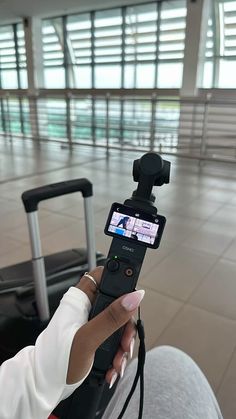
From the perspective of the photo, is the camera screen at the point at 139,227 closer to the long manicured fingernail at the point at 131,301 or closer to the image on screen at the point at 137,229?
the image on screen at the point at 137,229

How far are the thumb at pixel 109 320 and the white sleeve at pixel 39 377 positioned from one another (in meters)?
0.03

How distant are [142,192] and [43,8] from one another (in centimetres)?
921

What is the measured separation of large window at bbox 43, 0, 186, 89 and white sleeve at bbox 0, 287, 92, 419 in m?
7.58

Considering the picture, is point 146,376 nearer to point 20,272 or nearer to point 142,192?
point 142,192

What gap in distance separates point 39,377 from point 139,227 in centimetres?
25

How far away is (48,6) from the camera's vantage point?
7871mm

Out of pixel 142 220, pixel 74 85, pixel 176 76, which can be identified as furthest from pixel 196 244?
pixel 74 85

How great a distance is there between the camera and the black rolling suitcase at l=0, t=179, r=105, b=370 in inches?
47.7

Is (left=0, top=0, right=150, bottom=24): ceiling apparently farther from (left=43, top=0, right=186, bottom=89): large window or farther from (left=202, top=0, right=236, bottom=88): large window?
(left=202, top=0, right=236, bottom=88): large window

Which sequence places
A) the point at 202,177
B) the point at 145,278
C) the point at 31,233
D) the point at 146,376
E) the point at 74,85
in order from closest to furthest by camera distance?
the point at 146,376
the point at 31,233
the point at 145,278
the point at 202,177
the point at 74,85

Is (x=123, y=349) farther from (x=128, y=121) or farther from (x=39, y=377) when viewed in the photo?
(x=128, y=121)

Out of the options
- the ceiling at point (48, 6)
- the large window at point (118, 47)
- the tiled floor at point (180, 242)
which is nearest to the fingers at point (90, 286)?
the tiled floor at point (180, 242)

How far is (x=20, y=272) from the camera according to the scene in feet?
4.97

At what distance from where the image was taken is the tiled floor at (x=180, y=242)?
58.4 inches
